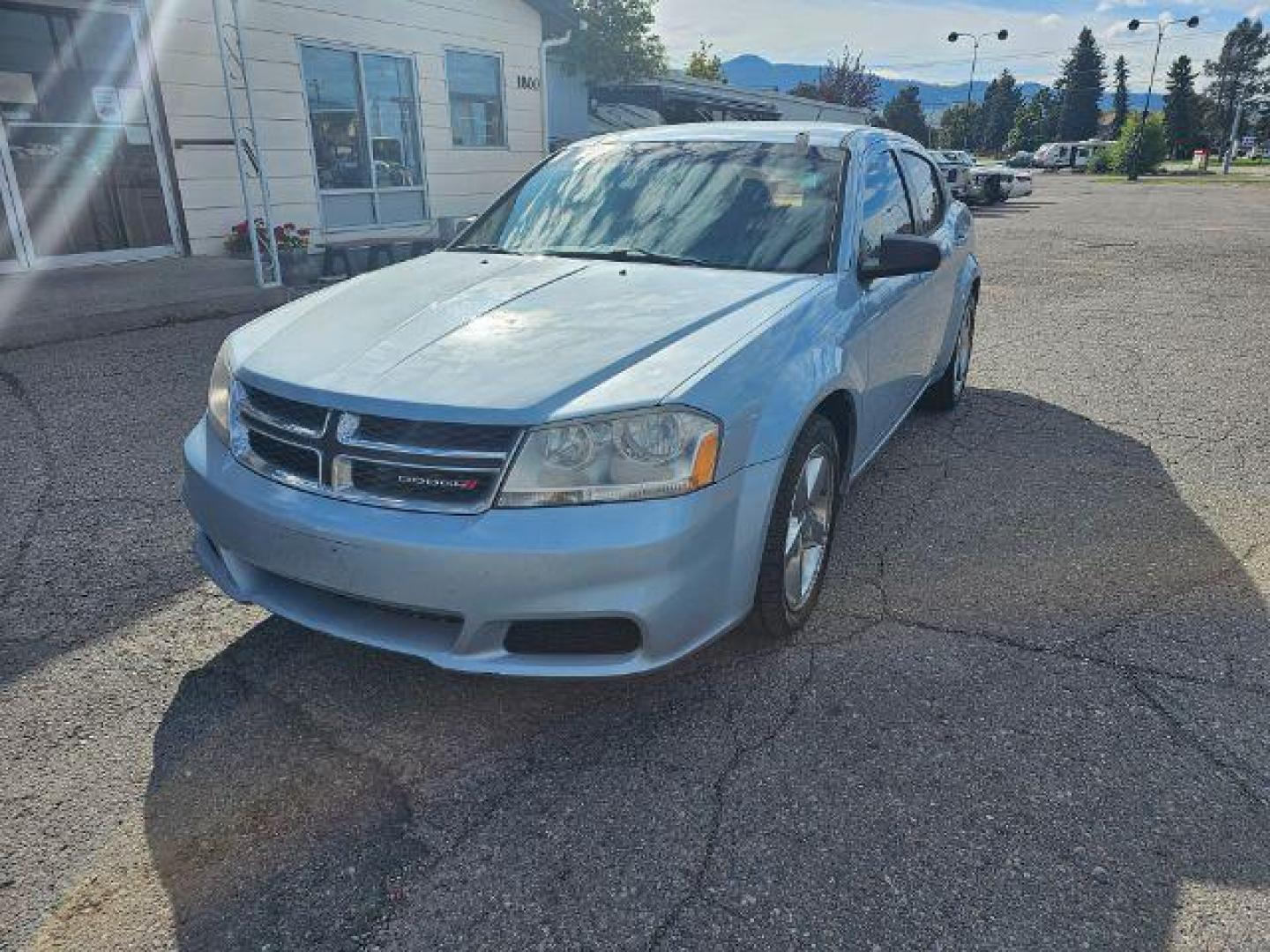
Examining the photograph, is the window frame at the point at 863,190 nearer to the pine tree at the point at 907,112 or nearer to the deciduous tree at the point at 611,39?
the deciduous tree at the point at 611,39

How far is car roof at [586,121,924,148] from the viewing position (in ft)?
12.3

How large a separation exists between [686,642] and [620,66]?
69.2 feet

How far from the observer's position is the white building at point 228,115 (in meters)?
8.93

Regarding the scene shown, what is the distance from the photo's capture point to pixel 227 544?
252 centimetres

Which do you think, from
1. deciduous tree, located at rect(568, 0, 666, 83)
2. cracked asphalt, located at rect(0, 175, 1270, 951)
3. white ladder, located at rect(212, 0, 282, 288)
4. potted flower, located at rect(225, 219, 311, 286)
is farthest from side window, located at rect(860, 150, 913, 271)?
deciduous tree, located at rect(568, 0, 666, 83)

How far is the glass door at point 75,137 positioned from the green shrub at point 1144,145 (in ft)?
183

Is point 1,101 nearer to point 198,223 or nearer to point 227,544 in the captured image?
point 198,223

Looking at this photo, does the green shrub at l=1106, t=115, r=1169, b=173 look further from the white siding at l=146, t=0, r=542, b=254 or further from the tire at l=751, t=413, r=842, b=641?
the tire at l=751, t=413, r=842, b=641

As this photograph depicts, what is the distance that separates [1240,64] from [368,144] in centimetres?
11294

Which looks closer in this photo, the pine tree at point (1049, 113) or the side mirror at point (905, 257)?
the side mirror at point (905, 257)

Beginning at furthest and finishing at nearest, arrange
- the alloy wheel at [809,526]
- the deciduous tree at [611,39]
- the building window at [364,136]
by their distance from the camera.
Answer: the deciduous tree at [611,39] → the building window at [364,136] → the alloy wheel at [809,526]

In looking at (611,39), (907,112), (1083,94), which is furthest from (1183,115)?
(611,39)

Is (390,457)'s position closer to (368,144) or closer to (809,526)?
(809,526)

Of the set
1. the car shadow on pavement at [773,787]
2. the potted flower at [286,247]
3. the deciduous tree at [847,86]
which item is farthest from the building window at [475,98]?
the deciduous tree at [847,86]
